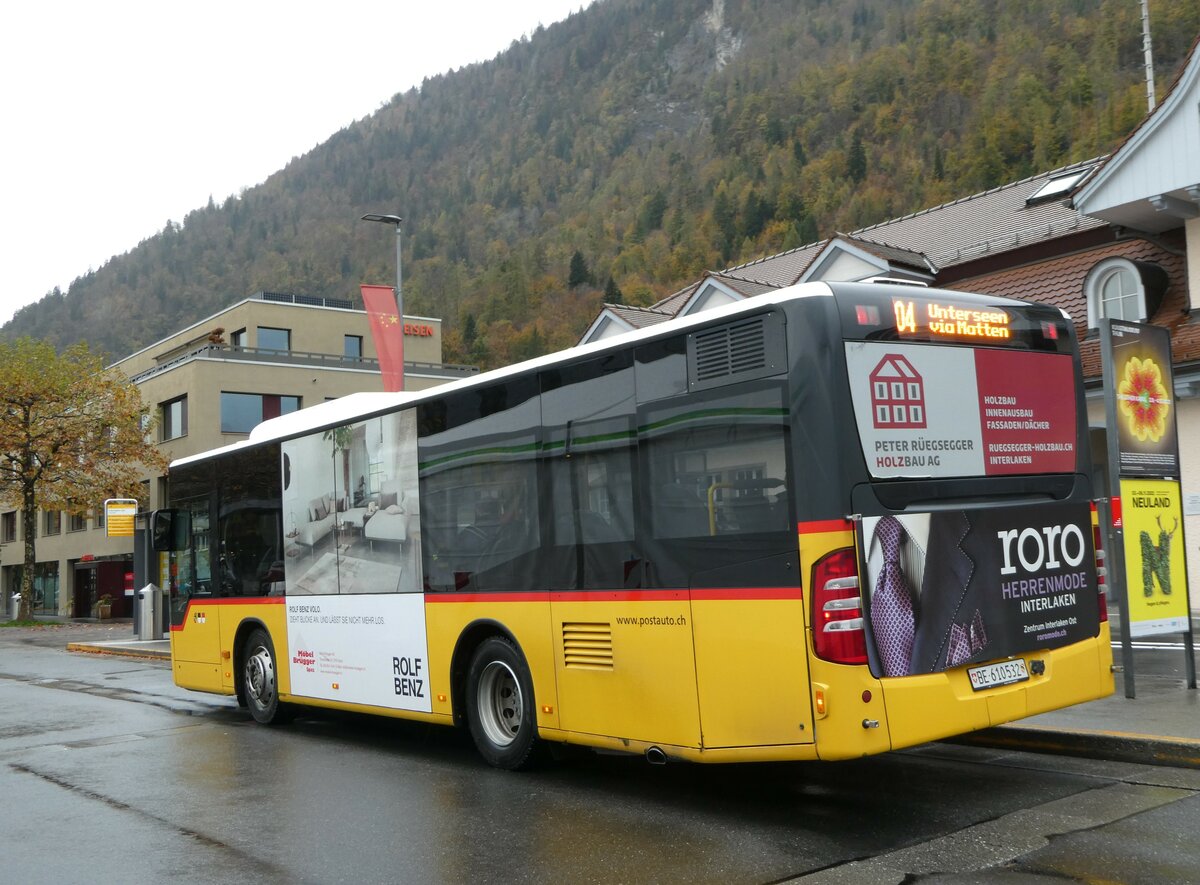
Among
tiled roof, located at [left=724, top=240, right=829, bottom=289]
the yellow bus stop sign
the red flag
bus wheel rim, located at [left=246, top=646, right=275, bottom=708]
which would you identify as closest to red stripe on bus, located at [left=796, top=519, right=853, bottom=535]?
bus wheel rim, located at [left=246, top=646, right=275, bottom=708]

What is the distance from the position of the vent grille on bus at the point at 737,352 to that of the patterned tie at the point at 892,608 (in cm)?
106

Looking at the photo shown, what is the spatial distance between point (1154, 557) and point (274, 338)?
5277 cm

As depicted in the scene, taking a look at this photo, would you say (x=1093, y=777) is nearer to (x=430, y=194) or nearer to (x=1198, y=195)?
(x=1198, y=195)

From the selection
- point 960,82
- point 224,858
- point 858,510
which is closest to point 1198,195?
point 858,510

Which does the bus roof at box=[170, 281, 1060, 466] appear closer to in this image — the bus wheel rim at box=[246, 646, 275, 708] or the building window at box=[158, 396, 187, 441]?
the bus wheel rim at box=[246, 646, 275, 708]

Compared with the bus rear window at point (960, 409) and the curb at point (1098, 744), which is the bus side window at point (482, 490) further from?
the curb at point (1098, 744)

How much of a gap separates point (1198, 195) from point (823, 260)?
25.7 feet

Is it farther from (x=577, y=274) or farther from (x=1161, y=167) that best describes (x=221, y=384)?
(x=577, y=274)

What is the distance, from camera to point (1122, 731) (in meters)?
8.23

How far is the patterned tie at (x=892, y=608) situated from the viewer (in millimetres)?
6230

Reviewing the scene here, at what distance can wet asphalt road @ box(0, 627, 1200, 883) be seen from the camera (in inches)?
232

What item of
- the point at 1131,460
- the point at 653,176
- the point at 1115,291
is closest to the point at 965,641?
the point at 1131,460

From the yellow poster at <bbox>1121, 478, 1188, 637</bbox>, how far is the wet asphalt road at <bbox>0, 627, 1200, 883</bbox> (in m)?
2.35

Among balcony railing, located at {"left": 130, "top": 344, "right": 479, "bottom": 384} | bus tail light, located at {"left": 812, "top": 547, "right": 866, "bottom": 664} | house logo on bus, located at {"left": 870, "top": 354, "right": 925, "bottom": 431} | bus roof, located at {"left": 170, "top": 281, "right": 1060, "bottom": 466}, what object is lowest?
bus tail light, located at {"left": 812, "top": 547, "right": 866, "bottom": 664}
